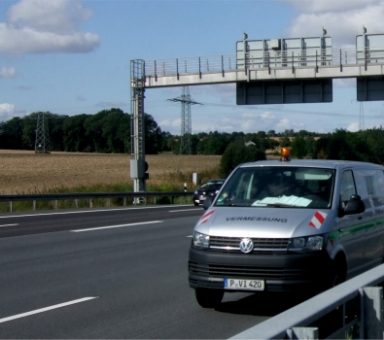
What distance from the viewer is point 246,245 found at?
948 centimetres

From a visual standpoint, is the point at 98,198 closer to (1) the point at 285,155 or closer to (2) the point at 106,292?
(2) the point at 106,292

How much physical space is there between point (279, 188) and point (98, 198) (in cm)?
2836

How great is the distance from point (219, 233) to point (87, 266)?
563 cm

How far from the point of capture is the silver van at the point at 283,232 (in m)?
9.42

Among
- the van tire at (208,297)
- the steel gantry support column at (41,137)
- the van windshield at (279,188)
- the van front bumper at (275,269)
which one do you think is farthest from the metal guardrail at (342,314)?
the steel gantry support column at (41,137)

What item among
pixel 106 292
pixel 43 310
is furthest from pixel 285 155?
pixel 43 310

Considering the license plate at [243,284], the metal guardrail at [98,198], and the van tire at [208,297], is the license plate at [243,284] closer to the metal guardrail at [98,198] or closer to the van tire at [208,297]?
the van tire at [208,297]

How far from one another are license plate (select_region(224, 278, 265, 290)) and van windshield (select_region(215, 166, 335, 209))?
1.22 m

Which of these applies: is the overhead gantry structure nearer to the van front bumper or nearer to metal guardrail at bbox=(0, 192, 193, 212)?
metal guardrail at bbox=(0, 192, 193, 212)

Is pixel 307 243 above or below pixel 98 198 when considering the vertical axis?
above

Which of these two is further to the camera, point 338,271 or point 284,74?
point 284,74

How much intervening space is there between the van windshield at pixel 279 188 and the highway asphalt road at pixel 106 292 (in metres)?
1.35

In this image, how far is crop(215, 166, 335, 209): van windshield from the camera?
10461 millimetres

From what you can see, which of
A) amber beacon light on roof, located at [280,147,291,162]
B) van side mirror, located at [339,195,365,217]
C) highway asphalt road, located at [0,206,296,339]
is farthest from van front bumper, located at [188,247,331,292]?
amber beacon light on roof, located at [280,147,291,162]
